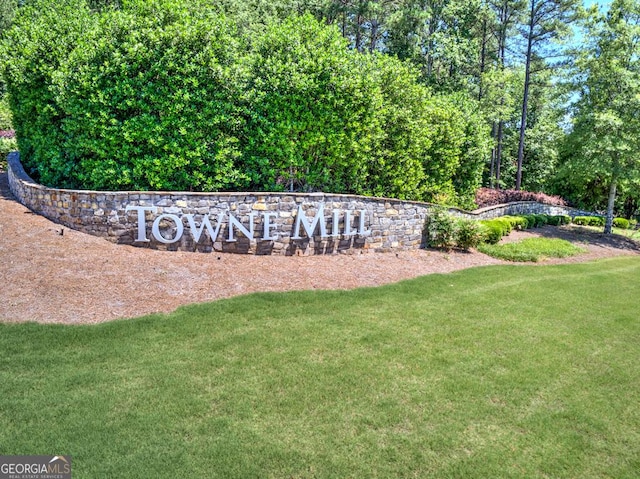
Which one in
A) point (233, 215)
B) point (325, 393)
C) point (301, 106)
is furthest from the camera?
point (301, 106)

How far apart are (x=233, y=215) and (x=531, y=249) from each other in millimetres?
10709

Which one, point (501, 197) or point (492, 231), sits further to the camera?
point (501, 197)

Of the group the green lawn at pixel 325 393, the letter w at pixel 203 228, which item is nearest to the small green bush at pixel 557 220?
the green lawn at pixel 325 393

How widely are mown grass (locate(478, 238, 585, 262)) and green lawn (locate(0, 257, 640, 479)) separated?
5.60m

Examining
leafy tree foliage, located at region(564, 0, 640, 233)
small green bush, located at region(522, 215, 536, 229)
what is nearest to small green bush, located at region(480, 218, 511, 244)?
small green bush, located at region(522, 215, 536, 229)

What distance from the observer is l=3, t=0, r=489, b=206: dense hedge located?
973 centimetres

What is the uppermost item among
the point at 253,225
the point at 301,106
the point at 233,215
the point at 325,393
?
the point at 301,106

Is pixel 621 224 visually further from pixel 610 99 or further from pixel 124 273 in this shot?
pixel 124 273

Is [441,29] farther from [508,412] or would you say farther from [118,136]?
[508,412]

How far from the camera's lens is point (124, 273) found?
8.10 metres

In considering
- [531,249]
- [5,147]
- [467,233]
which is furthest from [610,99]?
[5,147]

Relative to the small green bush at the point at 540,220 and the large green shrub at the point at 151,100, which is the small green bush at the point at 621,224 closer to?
the small green bush at the point at 540,220

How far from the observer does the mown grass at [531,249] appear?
13.6 m

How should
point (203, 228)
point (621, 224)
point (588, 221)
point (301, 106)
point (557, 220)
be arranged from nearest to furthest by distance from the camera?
point (203, 228) → point (301, 106) → point (557, 220) → point (588, 221) → point (621, 224)
